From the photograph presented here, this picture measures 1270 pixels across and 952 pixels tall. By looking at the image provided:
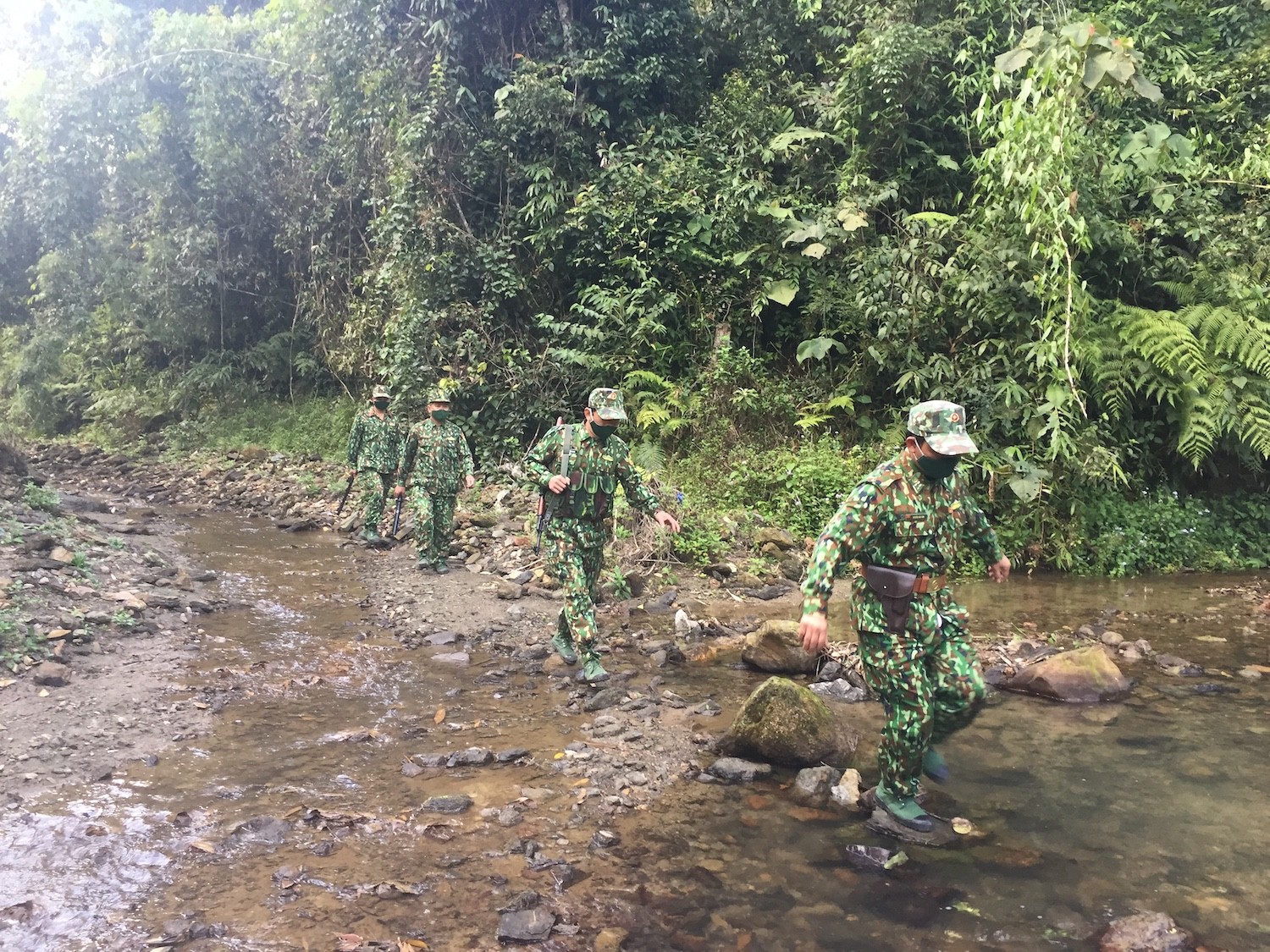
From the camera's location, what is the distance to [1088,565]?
29.5 ft

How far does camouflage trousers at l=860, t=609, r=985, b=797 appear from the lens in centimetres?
370

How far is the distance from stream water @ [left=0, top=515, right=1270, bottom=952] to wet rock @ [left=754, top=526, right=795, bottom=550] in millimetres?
3496

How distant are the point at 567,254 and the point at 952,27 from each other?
6167 mm

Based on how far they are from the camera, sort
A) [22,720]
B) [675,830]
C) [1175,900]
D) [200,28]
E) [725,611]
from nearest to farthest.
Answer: [1175,900]
[675,830]
[22,720]
[725,611]
[200,28]

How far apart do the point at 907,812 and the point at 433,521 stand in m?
6.90

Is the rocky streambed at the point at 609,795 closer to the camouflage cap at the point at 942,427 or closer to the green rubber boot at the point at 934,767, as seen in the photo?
the green rubber boot at the point at 934,767

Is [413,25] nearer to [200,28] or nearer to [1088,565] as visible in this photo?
[200,28]

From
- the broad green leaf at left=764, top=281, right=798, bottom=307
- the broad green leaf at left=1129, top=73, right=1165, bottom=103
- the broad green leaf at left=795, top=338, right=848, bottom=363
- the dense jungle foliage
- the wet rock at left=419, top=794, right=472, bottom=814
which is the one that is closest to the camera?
the wet rock at left=419, top=794, right=472, bottom=814

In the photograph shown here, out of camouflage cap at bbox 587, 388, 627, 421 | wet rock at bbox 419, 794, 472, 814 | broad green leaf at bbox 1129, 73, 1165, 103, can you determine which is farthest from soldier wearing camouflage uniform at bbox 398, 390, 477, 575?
broad green leaf at bbox 1129, 73, 1165, 103

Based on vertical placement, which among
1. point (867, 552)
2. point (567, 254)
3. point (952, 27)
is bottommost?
point (867, 552)

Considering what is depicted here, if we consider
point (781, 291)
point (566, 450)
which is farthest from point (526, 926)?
point (781, 291)

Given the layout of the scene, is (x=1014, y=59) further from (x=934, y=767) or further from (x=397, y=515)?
(x=397, y=515)

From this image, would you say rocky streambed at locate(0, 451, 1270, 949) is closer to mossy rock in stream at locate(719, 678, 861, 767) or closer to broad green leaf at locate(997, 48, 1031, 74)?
mossy rock in stream at locate(719, 678, 861, 767)

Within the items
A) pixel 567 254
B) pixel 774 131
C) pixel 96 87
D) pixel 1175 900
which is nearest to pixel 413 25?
pixel 567 254
